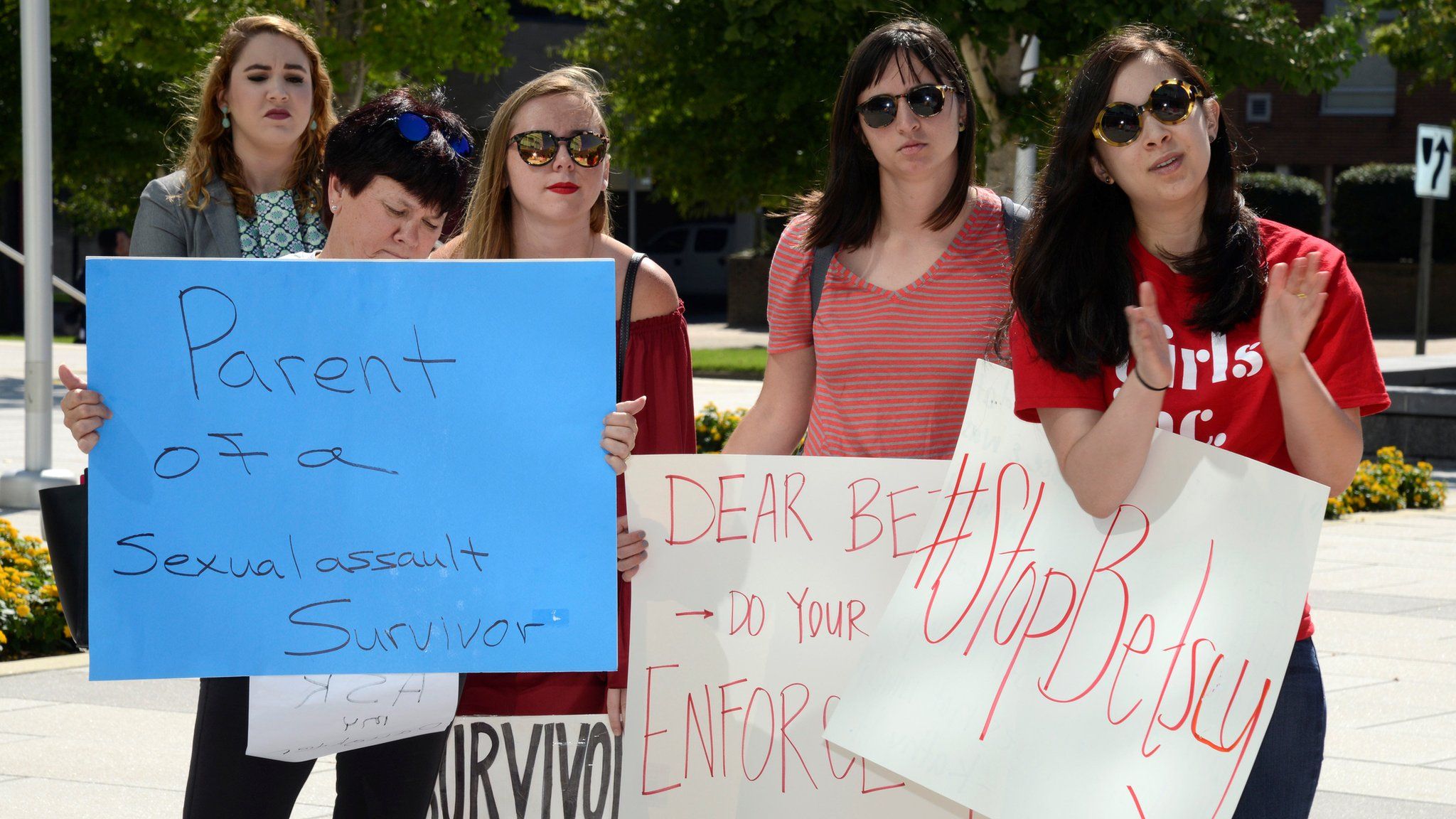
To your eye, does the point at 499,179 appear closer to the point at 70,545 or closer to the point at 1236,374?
the point at 70,545

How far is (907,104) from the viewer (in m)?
3.13

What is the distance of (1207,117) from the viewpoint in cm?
250

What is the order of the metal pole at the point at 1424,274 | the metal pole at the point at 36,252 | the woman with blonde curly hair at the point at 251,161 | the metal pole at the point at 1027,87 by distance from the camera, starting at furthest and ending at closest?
the metal pole at the point at 1424,274 < the metal pole at the point at 1027,87 < the metal pole at the point at 36,252 < the woman with blonde curly hair at the point at 251,161

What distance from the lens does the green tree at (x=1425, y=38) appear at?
1634 centimetres

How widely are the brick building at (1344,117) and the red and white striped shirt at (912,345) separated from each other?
30.8 meters

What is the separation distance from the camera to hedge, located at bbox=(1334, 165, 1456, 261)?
90.0 feet

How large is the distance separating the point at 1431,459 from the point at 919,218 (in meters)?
10.5

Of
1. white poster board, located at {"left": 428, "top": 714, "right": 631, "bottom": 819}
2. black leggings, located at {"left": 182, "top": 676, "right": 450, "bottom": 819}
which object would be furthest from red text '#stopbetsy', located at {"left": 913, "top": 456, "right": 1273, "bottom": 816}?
black leggings, located at {"left": 182, "top": 676, "right": 450, "bottom": 819}

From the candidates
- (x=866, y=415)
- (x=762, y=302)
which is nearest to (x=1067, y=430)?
(x=866, y=415)

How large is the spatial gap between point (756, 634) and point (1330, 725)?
2.86m

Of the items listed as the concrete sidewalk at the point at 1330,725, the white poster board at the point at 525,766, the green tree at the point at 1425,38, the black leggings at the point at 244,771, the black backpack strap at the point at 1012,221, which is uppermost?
the green tree at the point at 1425,38

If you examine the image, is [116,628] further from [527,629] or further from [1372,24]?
[1372,24]

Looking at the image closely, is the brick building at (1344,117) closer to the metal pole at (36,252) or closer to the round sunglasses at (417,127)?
the metal pole at (36,252)

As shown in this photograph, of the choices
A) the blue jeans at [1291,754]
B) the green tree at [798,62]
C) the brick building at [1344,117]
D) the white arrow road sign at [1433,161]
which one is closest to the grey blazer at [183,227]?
the blue jeans at [1291,754]
